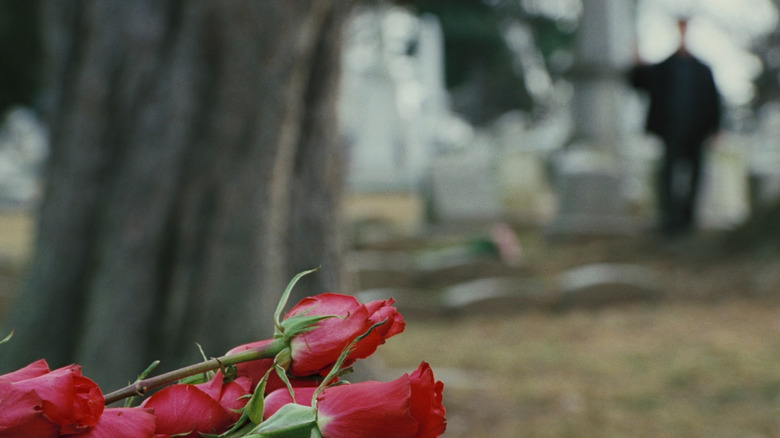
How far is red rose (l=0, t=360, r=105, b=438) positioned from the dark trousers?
7946 mm

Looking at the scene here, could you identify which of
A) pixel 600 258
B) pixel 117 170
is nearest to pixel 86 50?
pixel 117 170

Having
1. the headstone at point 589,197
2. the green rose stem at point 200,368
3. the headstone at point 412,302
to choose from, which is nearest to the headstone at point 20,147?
the headstone at point 589,197

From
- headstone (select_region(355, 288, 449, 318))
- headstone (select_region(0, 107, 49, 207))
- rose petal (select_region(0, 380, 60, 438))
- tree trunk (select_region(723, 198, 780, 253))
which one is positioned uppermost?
rose petal (select_region(0, 380, 60, 438))

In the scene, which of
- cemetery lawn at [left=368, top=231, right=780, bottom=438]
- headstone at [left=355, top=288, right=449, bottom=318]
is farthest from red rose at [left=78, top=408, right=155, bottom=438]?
headstone at [left=355, top=288, right=449, bottom=318]

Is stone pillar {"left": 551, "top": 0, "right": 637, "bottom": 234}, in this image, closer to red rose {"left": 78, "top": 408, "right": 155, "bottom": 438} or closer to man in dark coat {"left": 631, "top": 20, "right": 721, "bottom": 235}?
man in dark coat {"left": 631, "top": 20, "right": 721, "bottom": 235}

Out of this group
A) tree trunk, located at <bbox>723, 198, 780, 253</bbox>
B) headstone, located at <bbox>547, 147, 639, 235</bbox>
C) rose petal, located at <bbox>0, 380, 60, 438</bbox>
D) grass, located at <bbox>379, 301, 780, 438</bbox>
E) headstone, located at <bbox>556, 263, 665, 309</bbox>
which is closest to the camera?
rose petal, located at <bbox>0, 380, 60, 438</bbox>

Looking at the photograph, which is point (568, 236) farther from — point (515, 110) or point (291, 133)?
point (515, 110)

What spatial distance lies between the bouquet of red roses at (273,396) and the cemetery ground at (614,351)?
2800 mm

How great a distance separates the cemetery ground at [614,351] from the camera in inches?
141

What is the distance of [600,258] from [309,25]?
17.8ft

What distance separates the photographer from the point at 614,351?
486 cm

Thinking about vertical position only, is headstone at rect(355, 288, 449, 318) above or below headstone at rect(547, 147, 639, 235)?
below

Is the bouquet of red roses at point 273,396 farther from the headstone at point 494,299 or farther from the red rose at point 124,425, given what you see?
the headstone at point 494,299

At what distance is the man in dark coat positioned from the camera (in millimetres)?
7691
